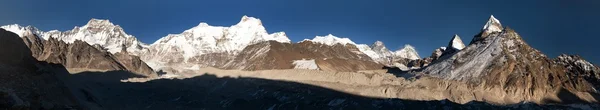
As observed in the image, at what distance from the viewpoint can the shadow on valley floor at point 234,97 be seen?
136375 millimetres

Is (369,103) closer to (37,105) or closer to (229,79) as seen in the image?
(229,79)

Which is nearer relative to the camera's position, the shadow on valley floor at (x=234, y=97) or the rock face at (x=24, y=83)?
the rock face at (x=24, y=83)

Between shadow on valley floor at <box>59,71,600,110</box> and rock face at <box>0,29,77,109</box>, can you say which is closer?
rock face at <box>0,29,77,109</box>

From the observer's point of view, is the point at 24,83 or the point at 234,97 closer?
the point at 24,83

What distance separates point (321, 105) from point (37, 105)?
7454cm

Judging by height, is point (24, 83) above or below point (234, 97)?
below

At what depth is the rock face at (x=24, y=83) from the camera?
2675 inches

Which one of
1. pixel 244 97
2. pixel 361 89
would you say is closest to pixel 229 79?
pixel 244 97

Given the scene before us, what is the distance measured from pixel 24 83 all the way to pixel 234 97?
80079 millimetres

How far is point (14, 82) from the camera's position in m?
74.2

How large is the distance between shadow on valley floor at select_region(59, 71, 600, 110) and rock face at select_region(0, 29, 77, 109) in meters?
25.5

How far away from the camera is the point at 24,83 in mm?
77062

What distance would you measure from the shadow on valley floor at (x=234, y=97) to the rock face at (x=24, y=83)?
83.8 feet

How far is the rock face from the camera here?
2675 inches
